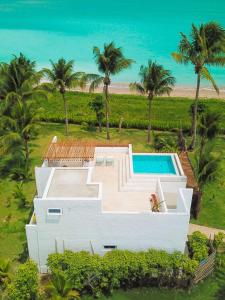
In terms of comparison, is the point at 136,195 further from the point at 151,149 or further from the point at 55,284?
the point at 151,149

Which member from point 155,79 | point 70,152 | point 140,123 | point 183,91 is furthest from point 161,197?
point 183,91

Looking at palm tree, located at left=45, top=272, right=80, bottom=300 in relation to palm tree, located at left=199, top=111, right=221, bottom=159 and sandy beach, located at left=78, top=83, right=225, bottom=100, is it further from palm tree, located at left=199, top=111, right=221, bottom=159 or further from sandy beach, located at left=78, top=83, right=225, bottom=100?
sandy beach, located at left=78, top=83, right=225, bottom=100

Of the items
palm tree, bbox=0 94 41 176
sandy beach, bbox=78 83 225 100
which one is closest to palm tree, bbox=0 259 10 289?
palm tree, bbox=0 94 41 176

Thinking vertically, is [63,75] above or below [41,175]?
above

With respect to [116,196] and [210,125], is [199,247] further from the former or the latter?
[210,125]

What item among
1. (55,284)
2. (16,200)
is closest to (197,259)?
(55,284)

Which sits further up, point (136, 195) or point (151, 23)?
point (151, 23)

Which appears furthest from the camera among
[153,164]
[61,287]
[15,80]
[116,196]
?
[15,80]

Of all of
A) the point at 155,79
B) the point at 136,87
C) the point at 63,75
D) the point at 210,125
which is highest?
the point at 63,75

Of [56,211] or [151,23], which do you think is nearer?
[56,211]
